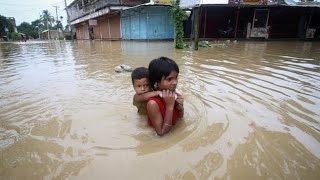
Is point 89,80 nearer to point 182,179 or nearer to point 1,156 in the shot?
point 1,156

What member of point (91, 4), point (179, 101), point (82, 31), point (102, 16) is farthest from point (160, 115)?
point (82, 31)

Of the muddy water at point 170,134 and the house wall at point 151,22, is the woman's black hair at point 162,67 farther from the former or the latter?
the house wall at point 151,22

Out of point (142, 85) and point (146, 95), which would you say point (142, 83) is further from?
point (146, 95)

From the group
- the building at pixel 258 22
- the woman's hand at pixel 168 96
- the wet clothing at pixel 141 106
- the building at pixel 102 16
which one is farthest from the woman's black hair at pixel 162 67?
the building at pixel 102 16

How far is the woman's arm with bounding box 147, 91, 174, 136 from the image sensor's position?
96.4 inches

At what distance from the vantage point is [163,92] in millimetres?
2449

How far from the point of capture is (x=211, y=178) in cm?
193

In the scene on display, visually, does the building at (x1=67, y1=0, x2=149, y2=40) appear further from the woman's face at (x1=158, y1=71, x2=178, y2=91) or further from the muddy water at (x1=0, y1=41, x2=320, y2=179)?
the woman's face at (x1=158, y1=71, x2=178, y2=91)

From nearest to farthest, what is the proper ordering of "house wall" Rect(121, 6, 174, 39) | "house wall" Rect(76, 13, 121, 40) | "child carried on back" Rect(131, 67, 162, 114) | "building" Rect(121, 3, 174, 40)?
"child carried on back" Rect(131, 67, 162, 114)
"building" Rect(121, 3, 174, 40)
"house wall" Rect(121, 6, 174, 39)
"house wall" Rect(76, 13, 121, 40)

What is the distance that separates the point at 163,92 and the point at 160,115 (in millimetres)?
250

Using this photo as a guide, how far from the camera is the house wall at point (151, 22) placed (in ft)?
69.2

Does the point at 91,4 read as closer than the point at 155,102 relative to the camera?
No

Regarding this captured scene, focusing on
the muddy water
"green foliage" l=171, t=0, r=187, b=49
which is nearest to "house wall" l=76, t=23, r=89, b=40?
"green foliage" l=171, t=0, r=187, b=49

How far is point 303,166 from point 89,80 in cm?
450
